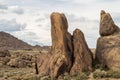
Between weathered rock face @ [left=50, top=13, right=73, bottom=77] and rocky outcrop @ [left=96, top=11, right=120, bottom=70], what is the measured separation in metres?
4.00

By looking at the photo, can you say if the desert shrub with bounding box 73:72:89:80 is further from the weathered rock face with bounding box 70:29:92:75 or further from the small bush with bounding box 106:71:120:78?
the small bush with bounding box 106:71:120:78

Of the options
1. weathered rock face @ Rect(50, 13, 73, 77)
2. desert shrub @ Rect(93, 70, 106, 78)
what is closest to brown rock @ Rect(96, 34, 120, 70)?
desert shrub @ Rect(93, 70, 106, 78)

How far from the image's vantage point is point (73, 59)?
47.5m

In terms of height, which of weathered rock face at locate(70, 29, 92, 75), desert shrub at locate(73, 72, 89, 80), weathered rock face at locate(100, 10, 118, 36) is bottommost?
desert shrub at locate(73, 72, 89, 80)

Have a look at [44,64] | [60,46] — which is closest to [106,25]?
[60,46]

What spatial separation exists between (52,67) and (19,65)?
109ft

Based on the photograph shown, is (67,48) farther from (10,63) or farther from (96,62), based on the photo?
(10,63)

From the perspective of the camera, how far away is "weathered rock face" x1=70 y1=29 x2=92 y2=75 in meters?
46.0

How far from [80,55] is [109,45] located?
3.87 meters

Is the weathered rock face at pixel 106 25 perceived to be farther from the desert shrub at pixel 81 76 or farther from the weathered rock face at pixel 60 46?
the desert shrub at pixel 81 76

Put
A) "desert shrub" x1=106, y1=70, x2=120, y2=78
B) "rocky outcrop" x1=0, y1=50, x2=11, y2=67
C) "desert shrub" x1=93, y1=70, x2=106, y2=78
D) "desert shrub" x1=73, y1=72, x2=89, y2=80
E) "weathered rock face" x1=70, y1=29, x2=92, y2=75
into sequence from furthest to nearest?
"rocky outcrop" x1=0, y1=50, x2=11, y2=67 < "weathered rock face" x1=70, y1=29, x2=92, y2=75 < "desert shrub" x1=93, y1=70, x2=106, y2=78 < "desert shrub" x1=73, y1=72, x2=89, y2=80 < "desert shrub" x1=106, y1=70, x2=120, y2=78

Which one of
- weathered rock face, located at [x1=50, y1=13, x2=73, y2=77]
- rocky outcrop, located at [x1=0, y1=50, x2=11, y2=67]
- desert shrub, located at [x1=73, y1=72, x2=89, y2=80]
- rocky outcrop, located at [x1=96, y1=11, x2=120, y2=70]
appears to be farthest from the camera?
rocky outcrop, located at [x1=0, y1=50, x2=11, y2=67]

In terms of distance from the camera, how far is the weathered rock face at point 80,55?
1811 inches

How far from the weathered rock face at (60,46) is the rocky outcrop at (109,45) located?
4.00 metres
